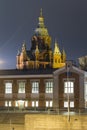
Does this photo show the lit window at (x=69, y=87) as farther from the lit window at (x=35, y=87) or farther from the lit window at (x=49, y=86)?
A: the lit window at (x=35, y=87)

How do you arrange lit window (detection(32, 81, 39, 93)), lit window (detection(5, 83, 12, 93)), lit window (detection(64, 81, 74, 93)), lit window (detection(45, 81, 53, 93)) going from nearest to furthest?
lit window (detection(64, 81, 74, 93)) → lit window (detection(45, 81, 53, 93)) → lit window (detection(32, 81, 39, 93)) → lit window (detection(5, 83, 12, 93))

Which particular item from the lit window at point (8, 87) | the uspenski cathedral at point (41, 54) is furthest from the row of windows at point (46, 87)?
the uspenski cathedral at point (41, 54)

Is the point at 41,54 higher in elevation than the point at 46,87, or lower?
higher

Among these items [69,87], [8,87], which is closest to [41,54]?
[8,87]

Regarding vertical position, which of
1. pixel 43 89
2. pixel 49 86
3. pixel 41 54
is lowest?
pixel 43 89

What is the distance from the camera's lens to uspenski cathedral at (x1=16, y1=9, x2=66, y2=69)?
341 ft

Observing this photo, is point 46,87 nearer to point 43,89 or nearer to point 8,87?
point 43,89

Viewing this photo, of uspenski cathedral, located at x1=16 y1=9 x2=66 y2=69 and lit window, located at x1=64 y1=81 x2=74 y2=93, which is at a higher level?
uspenski cathedral, located at x1=16 y1=9 x2=66 y2=69

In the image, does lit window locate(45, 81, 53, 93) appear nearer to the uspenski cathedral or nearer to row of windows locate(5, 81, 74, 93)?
row of windows locate(5, 81, 74, 93)

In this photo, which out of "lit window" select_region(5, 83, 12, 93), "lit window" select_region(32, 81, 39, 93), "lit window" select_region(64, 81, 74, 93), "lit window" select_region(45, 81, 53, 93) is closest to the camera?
"lit window" select_region(64, 81, 74, 93)

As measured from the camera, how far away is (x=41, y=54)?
105 meters

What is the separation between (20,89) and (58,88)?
4.91m

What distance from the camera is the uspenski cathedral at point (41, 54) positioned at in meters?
104

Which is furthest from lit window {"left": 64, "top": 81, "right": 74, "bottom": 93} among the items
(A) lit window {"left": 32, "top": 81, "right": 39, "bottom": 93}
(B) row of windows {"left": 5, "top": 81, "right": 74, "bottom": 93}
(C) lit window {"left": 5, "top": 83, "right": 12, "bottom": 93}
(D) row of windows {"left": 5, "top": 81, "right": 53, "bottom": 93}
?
(C) lit window {"left": 5, "top": 83, "right": 12, "bottom": 93}
